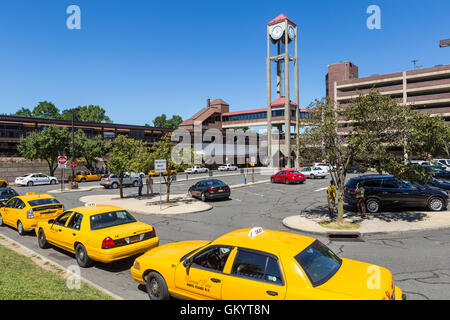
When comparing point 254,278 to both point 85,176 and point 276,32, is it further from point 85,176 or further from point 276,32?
point 276,32

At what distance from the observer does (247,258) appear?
15.7ft

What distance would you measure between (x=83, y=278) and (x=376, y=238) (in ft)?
31.0

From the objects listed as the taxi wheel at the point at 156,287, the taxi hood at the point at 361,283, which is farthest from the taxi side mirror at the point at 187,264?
the taxi hood at the point at 361,283

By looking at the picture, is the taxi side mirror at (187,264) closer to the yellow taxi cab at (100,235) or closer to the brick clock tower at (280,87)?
the yellow taxi cab at (100,235)

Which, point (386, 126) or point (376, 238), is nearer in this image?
point (376, 238)

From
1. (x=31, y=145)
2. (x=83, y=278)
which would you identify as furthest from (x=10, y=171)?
(x=83, y=278)

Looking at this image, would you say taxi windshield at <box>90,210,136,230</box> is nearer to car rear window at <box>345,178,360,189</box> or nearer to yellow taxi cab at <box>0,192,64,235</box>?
yellow taxi cab at <box>0,192,64,235</box>

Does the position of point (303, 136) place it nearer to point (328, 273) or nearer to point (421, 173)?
point (421, 173)

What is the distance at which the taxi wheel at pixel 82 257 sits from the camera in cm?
805

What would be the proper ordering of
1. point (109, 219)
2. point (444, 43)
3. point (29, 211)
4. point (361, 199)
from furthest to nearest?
point (444, 43), point (361, 199), point (29, 211), point (109, 219)

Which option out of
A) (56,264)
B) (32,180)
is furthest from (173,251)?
(32,180)

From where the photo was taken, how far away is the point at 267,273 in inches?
178

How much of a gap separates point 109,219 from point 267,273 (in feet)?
18.9

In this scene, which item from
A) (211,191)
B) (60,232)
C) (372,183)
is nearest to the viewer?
(60,232)
